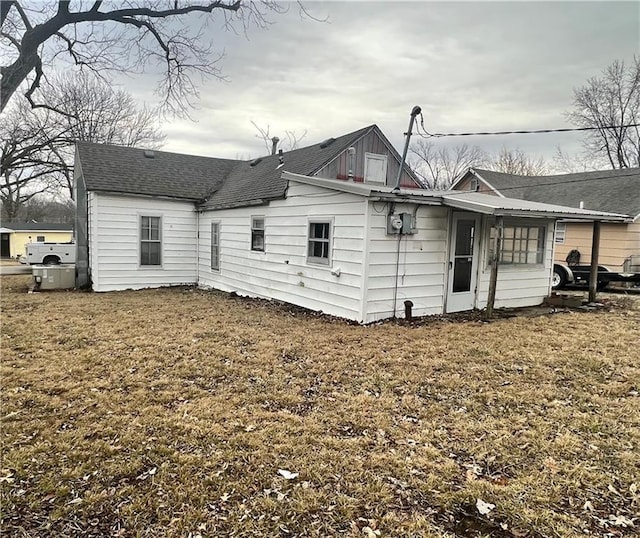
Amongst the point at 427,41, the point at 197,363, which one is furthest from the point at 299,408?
the point at 427,41

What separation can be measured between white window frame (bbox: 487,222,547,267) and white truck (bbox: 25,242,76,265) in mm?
17465

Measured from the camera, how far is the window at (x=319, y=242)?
8008 mm

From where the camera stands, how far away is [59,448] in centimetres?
302

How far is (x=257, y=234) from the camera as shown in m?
10.4

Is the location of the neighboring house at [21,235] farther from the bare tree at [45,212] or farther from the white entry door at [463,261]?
the white entry door at [463,261]

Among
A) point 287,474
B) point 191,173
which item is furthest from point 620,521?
point 191,173

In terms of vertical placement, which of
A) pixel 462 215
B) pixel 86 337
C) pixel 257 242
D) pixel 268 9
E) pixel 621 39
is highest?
pixel 621 39

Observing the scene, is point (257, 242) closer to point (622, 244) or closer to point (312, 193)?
point (312, 193)

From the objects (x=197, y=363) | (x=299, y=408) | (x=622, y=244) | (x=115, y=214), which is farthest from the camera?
(x=622, y=244)

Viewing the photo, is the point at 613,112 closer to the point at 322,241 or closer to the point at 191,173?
the point at 191,173

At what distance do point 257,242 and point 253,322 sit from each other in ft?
11.0

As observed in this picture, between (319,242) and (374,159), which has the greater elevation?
(374,159)

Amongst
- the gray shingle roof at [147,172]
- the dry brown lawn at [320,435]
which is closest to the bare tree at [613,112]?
the gray shingle roof at [147,172]

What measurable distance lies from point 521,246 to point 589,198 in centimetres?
982
